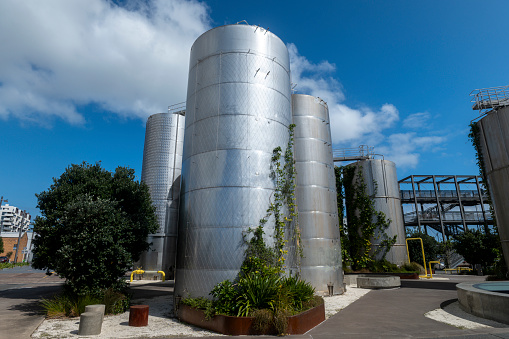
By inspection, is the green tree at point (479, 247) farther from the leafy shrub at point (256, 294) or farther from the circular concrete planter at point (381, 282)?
the leafy shrub at point (256, 294)

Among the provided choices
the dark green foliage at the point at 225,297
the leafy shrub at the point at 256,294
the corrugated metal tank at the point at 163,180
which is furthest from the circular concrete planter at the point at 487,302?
the corrugated metal tank at the point at 163,180

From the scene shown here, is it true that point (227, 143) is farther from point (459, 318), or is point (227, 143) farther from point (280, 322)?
point (459, 318)

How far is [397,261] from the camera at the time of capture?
97.5 ft

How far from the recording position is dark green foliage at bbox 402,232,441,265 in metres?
41.9

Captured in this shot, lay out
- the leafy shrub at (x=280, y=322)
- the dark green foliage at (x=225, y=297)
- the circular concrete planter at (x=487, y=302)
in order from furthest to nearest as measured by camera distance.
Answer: the dark green foliage at (x=225, y=297) < the circular concrete planter at (x=487, y=302) < the leafy shrub at (x=280, y=322)

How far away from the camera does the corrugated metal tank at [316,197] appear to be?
18.2 metres

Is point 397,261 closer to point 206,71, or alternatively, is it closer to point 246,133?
point 246,133

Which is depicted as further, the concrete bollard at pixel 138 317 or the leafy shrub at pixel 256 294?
the concrete bollard at pixel 138 317

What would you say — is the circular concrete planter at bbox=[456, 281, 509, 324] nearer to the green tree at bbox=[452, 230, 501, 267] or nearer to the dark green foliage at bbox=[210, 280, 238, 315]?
the dark green foliage at bbox=[210, 280, 238, 315]

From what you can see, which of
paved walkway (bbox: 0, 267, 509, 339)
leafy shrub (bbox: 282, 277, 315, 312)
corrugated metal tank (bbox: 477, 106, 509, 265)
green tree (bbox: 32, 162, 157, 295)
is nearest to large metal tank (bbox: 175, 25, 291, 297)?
leafy shrub (bbox: 282, 277, 315, 312)

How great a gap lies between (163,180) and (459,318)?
80.5 feet

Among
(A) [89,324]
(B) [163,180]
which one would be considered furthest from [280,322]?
(B) [163,180]

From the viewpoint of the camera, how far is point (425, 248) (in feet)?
145

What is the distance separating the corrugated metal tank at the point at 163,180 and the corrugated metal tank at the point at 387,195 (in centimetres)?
1985
